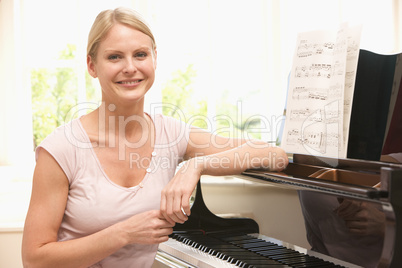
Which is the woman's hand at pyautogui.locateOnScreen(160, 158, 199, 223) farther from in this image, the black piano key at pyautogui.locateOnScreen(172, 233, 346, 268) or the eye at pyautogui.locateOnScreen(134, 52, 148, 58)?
the eye at pyautogui.locateOnScreen(134, 52, 148, 58)

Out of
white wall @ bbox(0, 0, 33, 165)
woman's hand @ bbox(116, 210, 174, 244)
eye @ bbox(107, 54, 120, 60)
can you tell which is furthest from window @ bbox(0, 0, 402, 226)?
woman's hand @ bbox(116, 210, 174, 244)

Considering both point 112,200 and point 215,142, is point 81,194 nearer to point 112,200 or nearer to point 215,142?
point 112,200

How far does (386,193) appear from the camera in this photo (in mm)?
1127

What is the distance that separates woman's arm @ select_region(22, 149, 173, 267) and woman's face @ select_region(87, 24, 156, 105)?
0.35 m

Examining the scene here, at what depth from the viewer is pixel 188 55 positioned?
4.62m

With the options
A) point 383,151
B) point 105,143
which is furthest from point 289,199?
point 105,143

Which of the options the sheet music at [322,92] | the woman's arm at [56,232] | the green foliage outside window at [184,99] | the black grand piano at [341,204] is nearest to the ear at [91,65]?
the woman's arm at [56,232]

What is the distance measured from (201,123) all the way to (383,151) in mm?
3080

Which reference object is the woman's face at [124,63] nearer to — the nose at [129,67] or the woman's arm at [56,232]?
the nose at [129,67]

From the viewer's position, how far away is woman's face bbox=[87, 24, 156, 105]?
175 centimetres

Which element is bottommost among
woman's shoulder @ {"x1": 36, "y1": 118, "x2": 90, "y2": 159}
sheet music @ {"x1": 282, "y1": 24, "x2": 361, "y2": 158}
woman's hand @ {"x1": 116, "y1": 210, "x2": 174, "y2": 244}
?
woman's hand @ {"x1": 116, "y1": 210, "x2": 174, "y2": 244}

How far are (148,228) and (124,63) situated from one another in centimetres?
60

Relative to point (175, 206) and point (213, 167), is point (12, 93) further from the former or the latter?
point (175, 206)

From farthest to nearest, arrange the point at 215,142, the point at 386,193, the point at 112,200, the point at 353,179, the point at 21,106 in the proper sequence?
the point at 21,106 → the point at 215,142 → the point at 112,200 → the point at 353,179 → the point at 386,193
